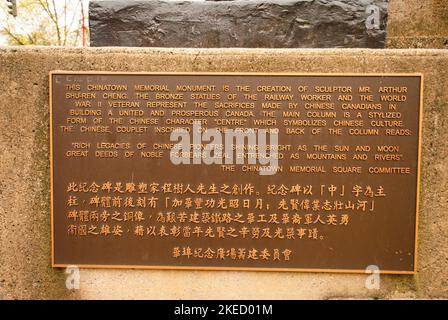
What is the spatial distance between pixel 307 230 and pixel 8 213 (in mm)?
2650

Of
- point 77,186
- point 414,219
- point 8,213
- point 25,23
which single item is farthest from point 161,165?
point 25,23

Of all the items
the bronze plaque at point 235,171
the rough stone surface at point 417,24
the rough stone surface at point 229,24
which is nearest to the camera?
the bronze plaque at point 235,171

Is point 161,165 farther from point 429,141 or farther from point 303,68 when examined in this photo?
point 429,141

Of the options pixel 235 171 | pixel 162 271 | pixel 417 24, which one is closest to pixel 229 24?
pixel 235 171

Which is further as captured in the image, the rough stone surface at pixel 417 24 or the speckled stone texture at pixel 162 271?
the rough stone surface at pixel 417 24

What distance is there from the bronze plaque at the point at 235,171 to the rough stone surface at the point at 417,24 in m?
0.82

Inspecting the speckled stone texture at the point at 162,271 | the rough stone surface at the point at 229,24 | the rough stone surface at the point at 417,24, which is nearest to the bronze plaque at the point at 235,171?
the speckled stone texture at the point at 162,271

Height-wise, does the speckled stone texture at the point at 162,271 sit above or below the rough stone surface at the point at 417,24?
below

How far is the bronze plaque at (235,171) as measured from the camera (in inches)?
125

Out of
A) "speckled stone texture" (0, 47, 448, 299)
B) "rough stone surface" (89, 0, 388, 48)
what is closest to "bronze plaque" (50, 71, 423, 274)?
"speckled stone texture" (0, 47, 448, 299)

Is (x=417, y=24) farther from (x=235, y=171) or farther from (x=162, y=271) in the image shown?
(x=162, y=271)

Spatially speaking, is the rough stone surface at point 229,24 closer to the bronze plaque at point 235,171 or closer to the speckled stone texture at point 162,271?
the speckled stone texture at point 162,271

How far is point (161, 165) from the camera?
3236 millimetres

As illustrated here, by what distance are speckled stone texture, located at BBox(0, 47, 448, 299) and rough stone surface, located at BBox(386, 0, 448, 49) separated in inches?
22.5
